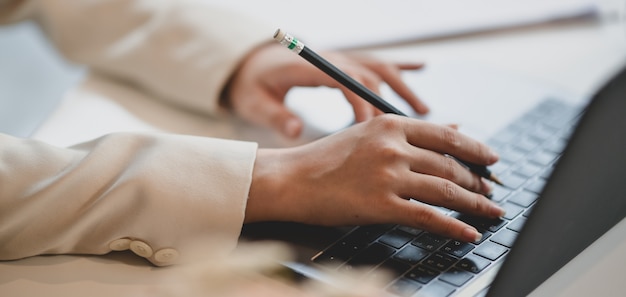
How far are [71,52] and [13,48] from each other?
768mm

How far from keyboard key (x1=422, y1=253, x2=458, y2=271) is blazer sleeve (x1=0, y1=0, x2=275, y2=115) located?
334 mm

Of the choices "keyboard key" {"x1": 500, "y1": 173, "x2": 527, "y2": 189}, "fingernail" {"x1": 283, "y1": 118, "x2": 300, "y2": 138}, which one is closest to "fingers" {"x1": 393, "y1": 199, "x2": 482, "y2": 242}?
"keyboard key" {"x1": 500, "y1": 173, "x2": 527, "y2": 189}

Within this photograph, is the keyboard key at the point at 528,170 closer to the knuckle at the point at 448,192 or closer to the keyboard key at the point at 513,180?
the keyboard key at the point at 513,180

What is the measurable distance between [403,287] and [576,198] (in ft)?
0.41

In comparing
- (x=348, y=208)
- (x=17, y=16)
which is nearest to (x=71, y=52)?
(x=17, y=16)

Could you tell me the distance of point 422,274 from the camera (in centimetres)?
53

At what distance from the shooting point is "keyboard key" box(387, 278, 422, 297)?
513 millimetres

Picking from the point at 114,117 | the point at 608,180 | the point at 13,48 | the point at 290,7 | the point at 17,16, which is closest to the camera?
the point at 608,180

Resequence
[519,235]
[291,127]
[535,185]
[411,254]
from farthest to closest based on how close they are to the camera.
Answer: [291,127]
[535,185]
[411,254]
[519,235]

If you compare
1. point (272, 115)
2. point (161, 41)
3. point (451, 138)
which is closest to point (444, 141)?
point (451, 138)

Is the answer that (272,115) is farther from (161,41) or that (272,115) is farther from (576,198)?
(576,198)

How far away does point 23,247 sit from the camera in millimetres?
560

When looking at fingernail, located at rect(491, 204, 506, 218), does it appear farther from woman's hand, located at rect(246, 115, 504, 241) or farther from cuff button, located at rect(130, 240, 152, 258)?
cuff button, located at rect(130, 240, 152, 258)

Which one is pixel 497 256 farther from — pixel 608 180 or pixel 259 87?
pixel 259 87
